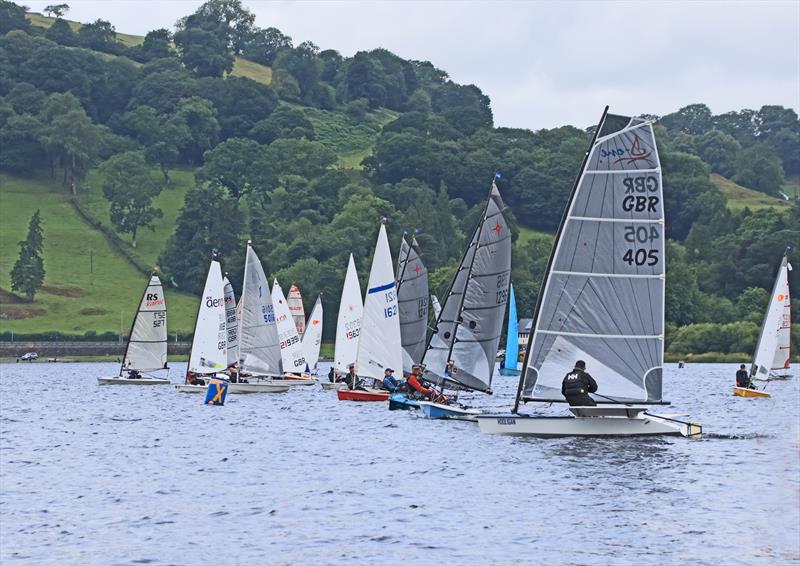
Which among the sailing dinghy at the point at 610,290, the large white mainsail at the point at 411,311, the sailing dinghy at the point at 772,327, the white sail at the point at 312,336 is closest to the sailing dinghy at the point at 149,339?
the white sail at the point at 312,336

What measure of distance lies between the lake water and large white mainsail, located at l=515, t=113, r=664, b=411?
7.06ft

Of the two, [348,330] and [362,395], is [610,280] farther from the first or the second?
[348,330]

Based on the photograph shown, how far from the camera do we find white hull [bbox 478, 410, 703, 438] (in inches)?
1602

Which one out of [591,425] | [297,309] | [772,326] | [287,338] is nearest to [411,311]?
[287,338]

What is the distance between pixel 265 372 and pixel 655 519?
51.5 m

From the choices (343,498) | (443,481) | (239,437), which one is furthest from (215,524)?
(239,437)

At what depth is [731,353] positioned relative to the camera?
154500mm

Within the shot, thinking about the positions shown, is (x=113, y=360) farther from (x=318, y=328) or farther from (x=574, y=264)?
(x=574, y=264)

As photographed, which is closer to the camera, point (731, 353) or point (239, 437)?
point (239, 437)

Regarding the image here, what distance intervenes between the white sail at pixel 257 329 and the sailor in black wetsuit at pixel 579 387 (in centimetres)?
4009

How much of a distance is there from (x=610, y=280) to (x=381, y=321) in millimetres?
23952

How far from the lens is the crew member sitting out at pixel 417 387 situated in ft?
180

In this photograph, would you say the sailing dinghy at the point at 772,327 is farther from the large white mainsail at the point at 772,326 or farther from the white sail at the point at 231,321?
the white sail at the point at 231,321

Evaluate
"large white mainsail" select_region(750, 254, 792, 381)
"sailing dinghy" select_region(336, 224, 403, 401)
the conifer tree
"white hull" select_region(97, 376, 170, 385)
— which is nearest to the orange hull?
"large white mainsail" select_region(750, 254, 792, 381)
